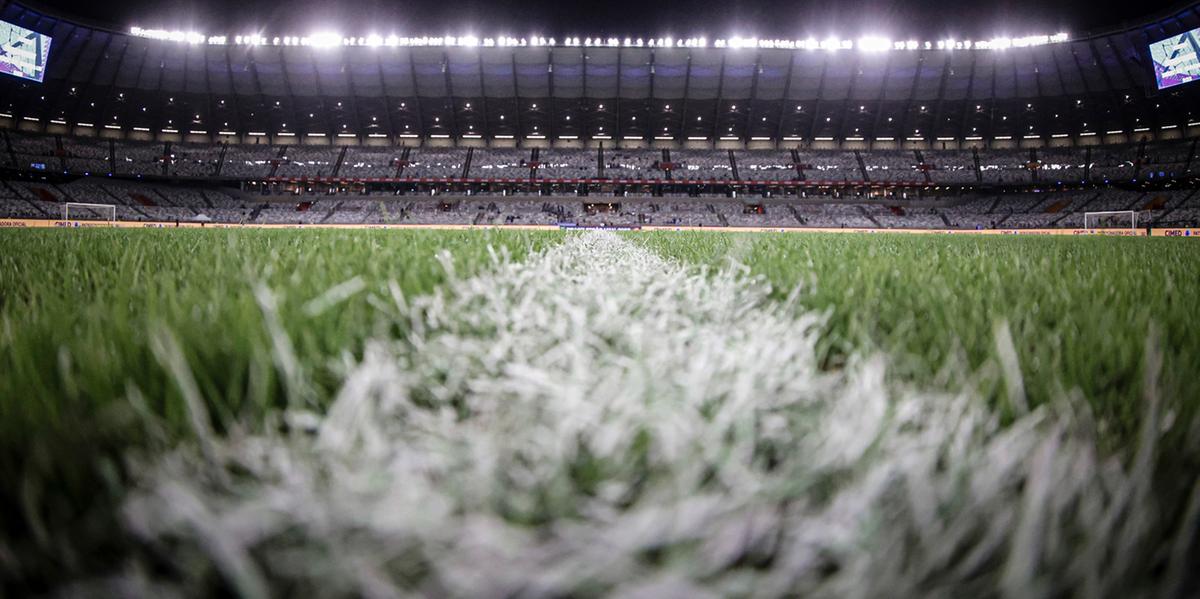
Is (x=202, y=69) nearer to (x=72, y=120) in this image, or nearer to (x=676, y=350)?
(x=72, y=120)

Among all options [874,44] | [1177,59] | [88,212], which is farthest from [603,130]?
[1177,59]

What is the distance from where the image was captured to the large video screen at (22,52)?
35344mm

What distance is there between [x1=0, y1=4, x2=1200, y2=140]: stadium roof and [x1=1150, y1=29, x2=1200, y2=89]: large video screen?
3.82 feet

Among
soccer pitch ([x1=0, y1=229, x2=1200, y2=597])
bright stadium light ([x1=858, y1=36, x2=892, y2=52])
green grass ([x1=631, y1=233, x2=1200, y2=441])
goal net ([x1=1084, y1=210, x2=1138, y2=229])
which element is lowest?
soccer pitch ([x1=0, y1=229, x2=1200, y2=597])

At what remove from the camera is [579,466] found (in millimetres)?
618

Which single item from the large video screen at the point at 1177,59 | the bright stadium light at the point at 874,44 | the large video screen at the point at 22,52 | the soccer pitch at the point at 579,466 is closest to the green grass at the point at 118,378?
the soccer pitch at the point at 579,466

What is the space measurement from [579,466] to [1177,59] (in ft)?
181

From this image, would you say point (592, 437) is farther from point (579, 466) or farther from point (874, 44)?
point (874, 44)

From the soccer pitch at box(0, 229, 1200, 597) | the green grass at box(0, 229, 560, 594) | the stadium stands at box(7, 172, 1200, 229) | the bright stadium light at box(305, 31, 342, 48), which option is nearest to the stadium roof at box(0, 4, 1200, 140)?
the bright stadium light at box(305, 31, 342, 48)

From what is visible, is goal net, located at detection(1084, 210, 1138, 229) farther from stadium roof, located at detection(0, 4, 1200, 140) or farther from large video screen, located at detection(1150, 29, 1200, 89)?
stadium roof, located at detection(0, 4, 1200, 140)

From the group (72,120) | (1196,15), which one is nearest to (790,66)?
(1196,15)

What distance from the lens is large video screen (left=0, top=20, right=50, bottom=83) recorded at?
116ft

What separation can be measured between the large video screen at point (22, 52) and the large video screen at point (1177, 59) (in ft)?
250

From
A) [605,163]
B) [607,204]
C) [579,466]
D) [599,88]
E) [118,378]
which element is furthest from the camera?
[605,163]
